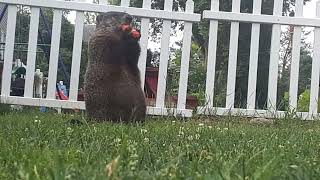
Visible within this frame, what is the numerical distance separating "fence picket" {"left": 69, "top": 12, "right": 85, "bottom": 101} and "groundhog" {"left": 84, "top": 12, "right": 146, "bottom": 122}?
62.6 inches

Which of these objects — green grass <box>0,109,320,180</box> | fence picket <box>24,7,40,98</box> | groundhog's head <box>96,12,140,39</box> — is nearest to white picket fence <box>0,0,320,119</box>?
fence picket <box>24,7,40,98</box>

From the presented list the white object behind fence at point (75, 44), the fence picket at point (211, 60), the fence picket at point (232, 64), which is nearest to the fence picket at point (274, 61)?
the fence picket at point (232, 64)

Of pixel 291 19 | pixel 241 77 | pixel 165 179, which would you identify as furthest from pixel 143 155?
pixel 241 77

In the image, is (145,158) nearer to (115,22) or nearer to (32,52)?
(115,22)

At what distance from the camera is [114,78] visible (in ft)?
13.2

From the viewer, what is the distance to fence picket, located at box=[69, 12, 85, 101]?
5741 mm

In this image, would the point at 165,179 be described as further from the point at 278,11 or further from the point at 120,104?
the point at 278,11

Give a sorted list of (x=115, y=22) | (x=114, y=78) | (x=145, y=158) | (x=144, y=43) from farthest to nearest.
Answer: (x=144, y=43) → (x=115, y=22) → (x=114, y=78) → (x=145, y=158)

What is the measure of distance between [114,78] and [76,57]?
1855 millimetres

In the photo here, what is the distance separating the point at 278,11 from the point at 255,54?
0.52m

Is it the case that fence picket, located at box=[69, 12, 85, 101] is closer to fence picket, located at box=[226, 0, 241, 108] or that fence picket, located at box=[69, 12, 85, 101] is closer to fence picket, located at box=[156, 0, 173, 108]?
fence picket, located at box=[156, 0, 173, 108]

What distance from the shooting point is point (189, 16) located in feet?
18.9

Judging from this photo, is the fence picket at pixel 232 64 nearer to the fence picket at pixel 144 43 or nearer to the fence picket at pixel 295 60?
the fence picket at pixel 295 60

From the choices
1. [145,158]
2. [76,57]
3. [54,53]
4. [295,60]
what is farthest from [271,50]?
[145,158]
